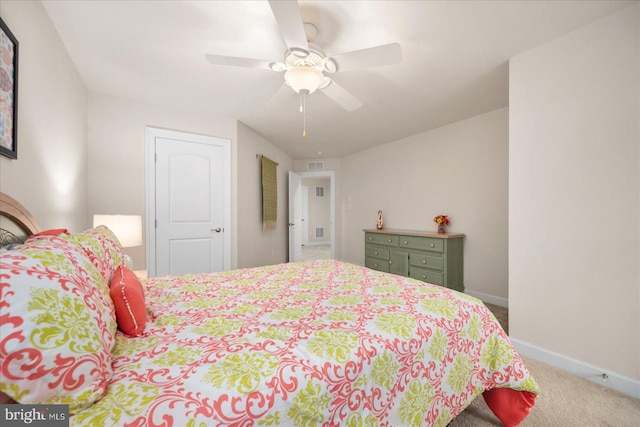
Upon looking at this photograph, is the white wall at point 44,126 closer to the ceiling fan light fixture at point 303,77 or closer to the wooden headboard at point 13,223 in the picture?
the wooden headboard at point 13,223

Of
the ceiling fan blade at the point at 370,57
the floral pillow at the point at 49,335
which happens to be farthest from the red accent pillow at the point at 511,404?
the ceiling fan blade at the point at 370,57

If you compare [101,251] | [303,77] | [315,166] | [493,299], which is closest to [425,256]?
[493,299]

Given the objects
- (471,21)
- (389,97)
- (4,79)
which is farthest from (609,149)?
(4,79)

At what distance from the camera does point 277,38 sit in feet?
6.23

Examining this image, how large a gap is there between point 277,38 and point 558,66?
6.87 ft

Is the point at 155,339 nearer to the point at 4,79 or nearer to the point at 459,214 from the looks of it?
the point at 4,79

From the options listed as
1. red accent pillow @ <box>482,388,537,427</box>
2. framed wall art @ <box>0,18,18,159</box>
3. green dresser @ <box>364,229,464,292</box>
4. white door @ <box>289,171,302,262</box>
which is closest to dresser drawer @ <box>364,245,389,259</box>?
green dresser @ <box>364,229,464,292</box>

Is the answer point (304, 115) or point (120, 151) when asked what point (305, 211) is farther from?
point (120, 151)

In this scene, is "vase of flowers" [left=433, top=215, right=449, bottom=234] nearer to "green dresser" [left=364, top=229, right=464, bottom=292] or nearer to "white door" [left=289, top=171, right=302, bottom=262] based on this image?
"green dresser" [left=364, top=229, right=464, bottom=292]

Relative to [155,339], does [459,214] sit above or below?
above

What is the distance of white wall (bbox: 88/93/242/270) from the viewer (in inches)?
111

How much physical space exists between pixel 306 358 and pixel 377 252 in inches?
141

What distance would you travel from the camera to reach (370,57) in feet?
5.68

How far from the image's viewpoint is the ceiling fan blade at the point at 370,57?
164 centimetres
